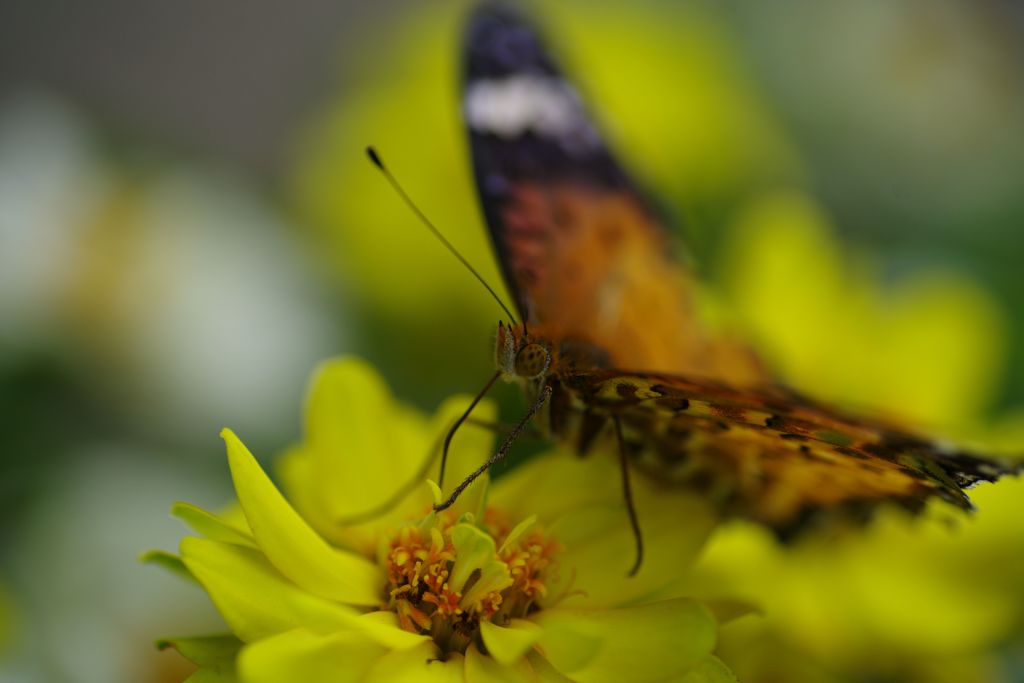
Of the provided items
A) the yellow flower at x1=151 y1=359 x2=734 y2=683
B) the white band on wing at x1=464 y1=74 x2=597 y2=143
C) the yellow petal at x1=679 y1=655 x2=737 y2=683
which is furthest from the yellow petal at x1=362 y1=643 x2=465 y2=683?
the white band on wing at x1=464 y1=74 x2=597 y2=143

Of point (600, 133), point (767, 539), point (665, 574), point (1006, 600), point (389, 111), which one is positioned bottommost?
point (1006, 600)

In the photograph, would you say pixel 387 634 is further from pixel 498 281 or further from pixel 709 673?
pixel 498 281

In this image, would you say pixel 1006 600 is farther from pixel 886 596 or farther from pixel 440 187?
pixel 440 187

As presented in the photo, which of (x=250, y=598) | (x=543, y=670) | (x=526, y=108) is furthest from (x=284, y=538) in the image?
(x=526, y=108)

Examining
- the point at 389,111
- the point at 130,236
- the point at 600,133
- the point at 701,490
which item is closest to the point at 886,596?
the point at 701,490

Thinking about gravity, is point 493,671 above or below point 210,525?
below

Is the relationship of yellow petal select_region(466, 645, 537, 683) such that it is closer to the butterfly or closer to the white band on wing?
the butterfly
